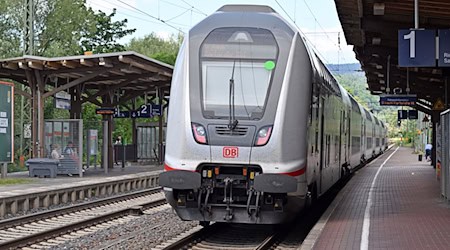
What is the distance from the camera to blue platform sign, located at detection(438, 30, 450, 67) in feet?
46.6

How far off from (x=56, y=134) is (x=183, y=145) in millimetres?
15484

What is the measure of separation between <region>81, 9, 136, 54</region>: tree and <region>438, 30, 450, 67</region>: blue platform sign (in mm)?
48325

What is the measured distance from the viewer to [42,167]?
2448cm

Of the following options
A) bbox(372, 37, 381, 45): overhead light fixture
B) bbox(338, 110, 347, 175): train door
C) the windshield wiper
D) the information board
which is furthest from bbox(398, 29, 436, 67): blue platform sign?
the information board

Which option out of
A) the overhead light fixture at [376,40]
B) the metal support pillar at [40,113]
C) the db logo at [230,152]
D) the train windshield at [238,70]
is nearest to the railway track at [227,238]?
the db logo at [230,152]

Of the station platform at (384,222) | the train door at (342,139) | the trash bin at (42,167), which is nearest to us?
the station platform at (384,222)

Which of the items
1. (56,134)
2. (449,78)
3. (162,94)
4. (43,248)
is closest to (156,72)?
(56,134)

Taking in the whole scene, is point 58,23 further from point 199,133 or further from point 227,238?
point 199,133

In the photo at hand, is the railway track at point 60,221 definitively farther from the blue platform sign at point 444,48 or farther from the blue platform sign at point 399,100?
the blue platform sign at point 399,100

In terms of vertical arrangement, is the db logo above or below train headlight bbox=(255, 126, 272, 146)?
below

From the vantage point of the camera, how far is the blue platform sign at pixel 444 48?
14.2m

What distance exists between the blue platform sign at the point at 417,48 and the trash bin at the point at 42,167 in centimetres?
1382

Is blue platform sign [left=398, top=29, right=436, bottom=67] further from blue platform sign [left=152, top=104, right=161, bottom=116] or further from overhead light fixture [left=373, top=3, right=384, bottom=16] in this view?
blue platform sign [left=152, top=104, right=161, bottom=116]

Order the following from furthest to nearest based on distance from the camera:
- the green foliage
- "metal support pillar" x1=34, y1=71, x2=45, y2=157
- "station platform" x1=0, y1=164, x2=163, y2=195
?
the green foliage
"metal support pillar" x1=34, y1=71, x2=45, y2=157
"station platform" x1=0, y1=164, x2=163, y2=195
